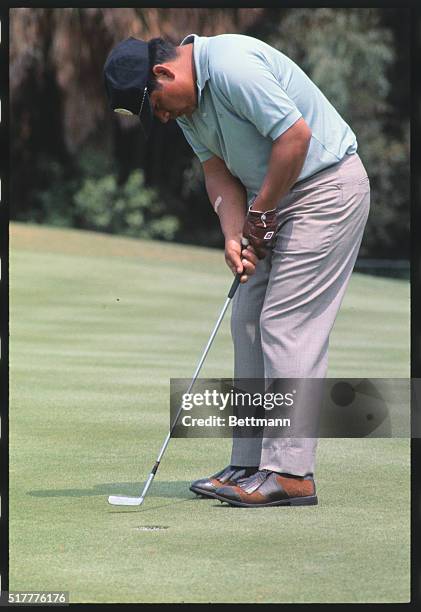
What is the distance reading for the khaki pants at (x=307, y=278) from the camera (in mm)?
5348

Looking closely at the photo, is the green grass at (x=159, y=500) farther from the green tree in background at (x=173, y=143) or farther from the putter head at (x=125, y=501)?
the green tree in background at (x=173, y=143)

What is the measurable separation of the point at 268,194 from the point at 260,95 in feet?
1.22

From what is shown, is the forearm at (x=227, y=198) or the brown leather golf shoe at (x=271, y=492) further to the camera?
the forearm at (x=227, y=198)

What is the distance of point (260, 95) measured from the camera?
503 cm

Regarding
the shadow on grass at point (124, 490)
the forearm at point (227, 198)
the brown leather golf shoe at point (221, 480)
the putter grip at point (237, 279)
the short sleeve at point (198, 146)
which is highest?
the short sleeve at point (198, 146)

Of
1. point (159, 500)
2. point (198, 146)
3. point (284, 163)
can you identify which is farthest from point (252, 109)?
point (159, 500)

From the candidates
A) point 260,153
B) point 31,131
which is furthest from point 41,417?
point 31,131

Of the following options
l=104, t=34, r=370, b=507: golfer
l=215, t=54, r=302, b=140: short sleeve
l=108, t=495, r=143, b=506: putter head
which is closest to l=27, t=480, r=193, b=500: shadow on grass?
l=104, t=34, r=370, b=507: golfer

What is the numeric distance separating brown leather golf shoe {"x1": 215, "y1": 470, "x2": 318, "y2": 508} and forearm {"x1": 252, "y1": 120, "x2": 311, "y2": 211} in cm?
101

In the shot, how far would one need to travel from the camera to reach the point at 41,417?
24.4 feet

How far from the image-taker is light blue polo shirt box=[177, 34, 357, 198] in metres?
5.05

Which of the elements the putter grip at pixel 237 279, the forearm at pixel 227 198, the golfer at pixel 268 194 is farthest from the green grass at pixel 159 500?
the forearm at pixel 227 198

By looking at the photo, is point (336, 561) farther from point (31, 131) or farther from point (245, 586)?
point (31, 131)

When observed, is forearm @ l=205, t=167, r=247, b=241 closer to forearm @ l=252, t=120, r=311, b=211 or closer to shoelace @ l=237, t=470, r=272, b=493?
forearm @ l=252, t=120, r=311, b=211
